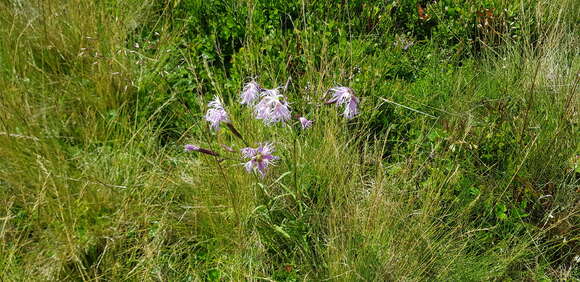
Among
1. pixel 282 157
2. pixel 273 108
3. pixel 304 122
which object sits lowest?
pixel 282 157

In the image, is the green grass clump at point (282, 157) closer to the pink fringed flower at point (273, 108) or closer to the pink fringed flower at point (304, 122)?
the pink fringed flower at point (304, 122)

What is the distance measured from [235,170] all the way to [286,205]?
267mm

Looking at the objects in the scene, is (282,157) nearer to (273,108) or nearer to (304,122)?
(304,122)

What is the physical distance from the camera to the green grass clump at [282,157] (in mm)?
2260

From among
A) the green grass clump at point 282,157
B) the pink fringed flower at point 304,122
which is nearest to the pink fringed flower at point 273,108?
the pink fringed flower at point 304,122

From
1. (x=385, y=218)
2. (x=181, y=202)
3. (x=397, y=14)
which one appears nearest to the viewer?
(x=385, y=218)

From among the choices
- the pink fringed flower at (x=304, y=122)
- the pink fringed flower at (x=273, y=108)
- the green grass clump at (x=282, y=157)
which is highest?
the pink fringed flower at (x=273, y=108)

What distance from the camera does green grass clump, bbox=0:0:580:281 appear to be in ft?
7.41

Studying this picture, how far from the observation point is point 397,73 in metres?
3.40

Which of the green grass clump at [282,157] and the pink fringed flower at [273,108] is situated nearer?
the pink fringed flower at [273,108]

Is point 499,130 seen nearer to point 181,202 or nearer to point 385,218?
point 385,218

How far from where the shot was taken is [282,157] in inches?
100

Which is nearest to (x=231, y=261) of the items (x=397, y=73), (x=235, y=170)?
(x=235, y=170)

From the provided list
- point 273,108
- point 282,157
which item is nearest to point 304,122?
point 273,108
